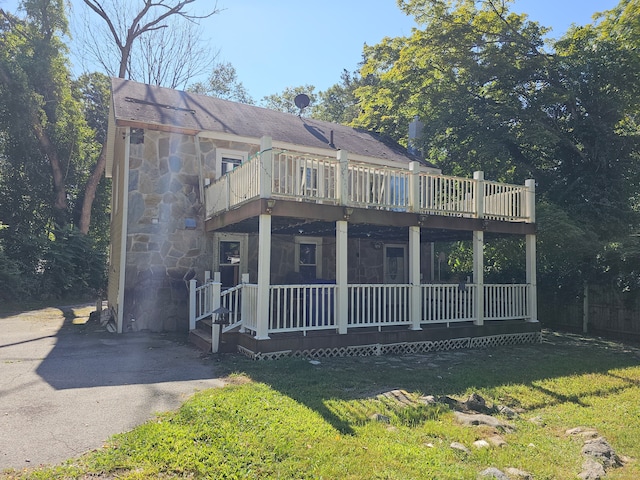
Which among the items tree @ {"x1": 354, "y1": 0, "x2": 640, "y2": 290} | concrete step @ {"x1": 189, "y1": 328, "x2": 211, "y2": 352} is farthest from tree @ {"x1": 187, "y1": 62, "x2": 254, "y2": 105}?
concrete step @ {"x1": 189, "y1": 328, "x2": 211, "y2": 352}

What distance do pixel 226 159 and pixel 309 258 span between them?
12.0ft

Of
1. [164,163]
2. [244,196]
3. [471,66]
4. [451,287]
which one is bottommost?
[451,287]

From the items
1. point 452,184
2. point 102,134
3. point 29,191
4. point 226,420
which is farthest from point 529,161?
point 102,134

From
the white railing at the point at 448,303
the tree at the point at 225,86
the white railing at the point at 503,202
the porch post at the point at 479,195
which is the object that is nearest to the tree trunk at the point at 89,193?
the tree at the point at 225,86

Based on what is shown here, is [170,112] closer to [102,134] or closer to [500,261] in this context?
[500,261]

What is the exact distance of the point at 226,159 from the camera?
38.9 feet

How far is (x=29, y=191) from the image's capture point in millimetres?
22219

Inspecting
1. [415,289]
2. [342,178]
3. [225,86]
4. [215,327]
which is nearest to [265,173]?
[342,178]

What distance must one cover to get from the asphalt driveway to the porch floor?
918mm

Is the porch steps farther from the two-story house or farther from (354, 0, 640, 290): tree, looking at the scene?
(354, 0, 640, 290): tree

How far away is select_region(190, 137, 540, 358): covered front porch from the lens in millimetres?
8086

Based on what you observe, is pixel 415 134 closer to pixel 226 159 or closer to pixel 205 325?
pixel 226 159

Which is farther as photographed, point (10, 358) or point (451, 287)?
point (451, 287)

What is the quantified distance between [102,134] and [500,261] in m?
26.2
